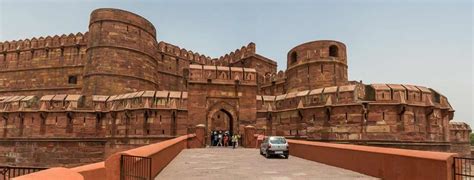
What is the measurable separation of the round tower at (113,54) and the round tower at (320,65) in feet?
46.0

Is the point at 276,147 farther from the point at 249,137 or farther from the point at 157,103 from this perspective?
the point at 157,103

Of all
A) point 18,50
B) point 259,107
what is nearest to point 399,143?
point 259,107

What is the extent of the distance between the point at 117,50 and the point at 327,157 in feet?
72.3

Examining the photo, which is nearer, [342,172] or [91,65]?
[342,172]

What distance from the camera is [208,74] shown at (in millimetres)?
20547

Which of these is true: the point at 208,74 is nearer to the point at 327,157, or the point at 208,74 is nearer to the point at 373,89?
the point at 373,89

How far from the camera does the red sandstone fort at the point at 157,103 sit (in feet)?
61.0

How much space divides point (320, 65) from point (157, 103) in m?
13.0

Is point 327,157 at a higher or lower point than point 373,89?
lower

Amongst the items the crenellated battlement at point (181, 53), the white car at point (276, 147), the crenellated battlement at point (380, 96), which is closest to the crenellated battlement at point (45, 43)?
the crenellated battlement at point (181, 53)

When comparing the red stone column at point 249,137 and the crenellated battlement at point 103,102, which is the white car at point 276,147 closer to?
the red stone column at point 249,137

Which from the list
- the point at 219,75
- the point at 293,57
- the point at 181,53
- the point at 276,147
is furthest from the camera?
the point at 181,53

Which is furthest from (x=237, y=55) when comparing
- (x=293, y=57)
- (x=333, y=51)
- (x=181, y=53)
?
(x=333, y=51)

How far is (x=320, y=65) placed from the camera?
25719 millimetres
